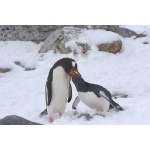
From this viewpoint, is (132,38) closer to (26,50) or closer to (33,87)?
(26,50)

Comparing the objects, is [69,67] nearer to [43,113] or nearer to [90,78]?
[43,113]

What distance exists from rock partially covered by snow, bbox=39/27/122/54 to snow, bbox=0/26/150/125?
10 millimetres

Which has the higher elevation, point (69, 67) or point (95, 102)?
point (69, 67)

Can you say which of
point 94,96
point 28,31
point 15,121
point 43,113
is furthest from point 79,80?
point 28,31

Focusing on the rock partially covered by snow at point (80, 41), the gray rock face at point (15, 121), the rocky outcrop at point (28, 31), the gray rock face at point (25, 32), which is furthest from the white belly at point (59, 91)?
the gray rock face at point (25, 32)

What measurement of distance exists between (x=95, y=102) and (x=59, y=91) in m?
0.20

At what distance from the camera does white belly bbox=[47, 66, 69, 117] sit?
2117 millimetres

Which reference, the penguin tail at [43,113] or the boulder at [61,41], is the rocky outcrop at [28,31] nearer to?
the boulder at [61,41]

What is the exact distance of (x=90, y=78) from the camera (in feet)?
10.3

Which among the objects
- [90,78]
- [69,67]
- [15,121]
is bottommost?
[90,78]

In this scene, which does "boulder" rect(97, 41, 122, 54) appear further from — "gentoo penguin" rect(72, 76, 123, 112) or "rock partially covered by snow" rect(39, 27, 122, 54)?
"gentoo penguin" rect(72, 76, 123, 112)

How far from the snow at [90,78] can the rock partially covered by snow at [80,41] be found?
0.03ft

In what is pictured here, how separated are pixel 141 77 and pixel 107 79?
10.3 inches
